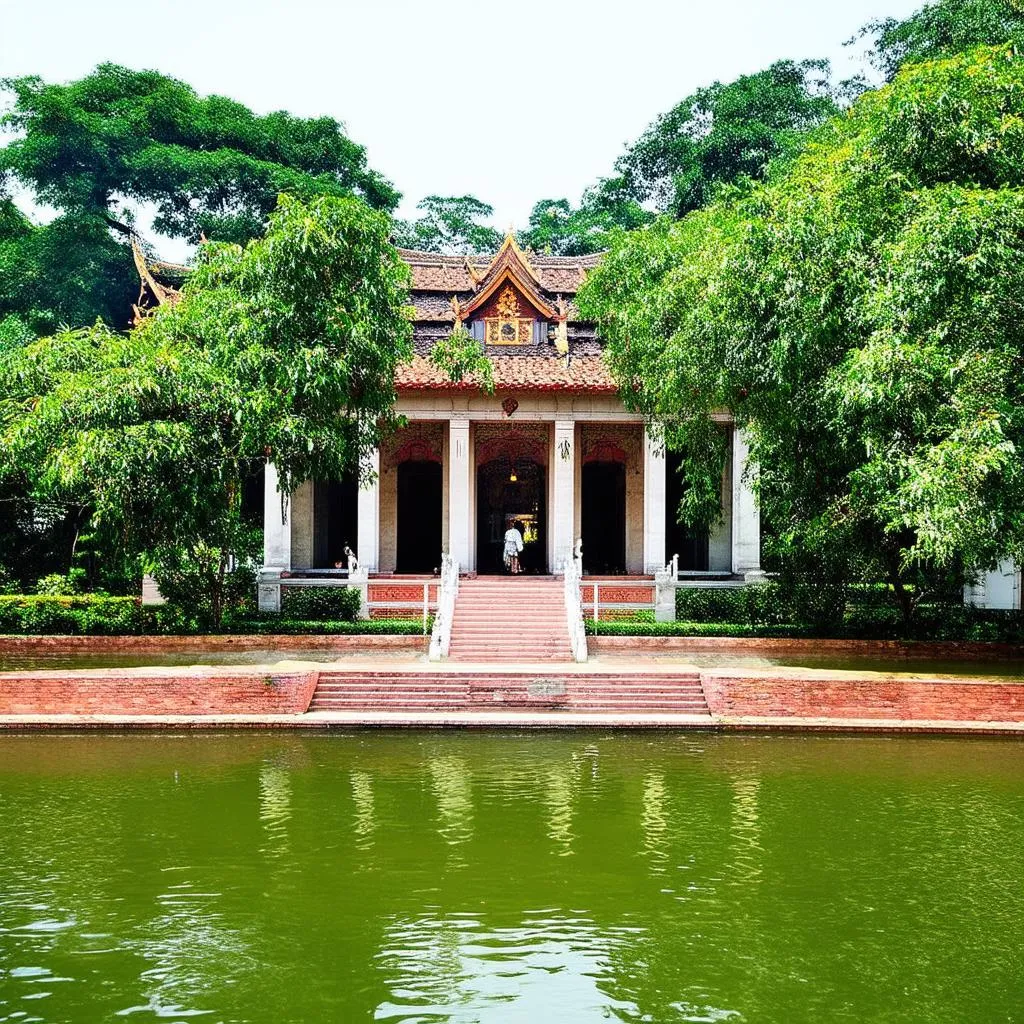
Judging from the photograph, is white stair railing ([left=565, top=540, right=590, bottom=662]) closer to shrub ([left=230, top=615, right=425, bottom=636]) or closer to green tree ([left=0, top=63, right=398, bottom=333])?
shrub ([left=230, top=615, right=425, bottom=636])

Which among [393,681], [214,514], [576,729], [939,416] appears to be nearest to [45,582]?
[214,514]

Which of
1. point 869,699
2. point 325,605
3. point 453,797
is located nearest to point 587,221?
point 325,605

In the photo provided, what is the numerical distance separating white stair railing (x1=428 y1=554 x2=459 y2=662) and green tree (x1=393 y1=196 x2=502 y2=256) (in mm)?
24357

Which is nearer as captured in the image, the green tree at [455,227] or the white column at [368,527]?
the white column at [368,527]

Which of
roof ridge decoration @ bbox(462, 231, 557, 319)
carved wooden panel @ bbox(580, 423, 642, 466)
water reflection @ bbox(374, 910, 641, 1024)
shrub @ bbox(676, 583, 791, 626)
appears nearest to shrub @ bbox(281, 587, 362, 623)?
shrub @ bbox(676, 583, 791, 626)

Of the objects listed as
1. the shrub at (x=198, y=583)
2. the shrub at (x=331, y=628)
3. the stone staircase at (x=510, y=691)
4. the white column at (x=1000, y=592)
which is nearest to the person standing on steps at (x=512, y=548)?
the shrub at (x=331, y=628)

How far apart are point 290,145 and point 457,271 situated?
11165mm

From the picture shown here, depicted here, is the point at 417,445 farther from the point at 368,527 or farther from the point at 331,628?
the point at 331,628

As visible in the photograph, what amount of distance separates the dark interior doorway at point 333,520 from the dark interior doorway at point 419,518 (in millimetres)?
1100

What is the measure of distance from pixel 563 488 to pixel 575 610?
15.3 feet

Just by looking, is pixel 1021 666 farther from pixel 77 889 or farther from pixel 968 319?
pixel 77 889

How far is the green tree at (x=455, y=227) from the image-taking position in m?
41.1

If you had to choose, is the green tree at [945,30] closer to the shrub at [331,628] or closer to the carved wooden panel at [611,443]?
the carved wooden panel at [611,443]

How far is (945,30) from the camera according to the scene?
26.3 metres
